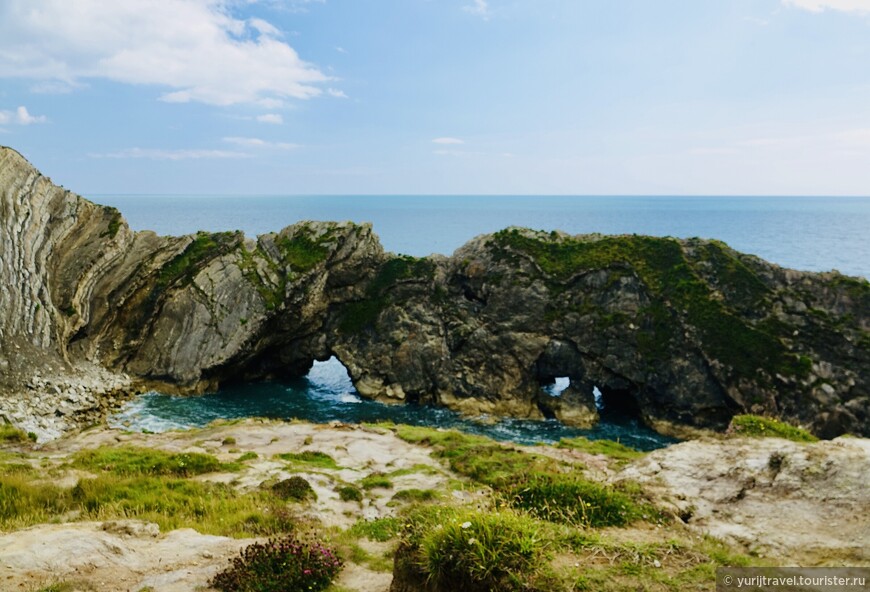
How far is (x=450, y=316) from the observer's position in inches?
2207

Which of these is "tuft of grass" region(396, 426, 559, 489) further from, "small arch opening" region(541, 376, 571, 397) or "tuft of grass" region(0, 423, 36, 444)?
"small arch opening" region(541, 376, 571, 397)

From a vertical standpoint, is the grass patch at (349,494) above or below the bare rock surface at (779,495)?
below

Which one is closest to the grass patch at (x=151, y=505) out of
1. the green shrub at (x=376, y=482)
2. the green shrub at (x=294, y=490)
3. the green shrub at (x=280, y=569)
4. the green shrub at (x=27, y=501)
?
the green shrub at (x=27, y=501)

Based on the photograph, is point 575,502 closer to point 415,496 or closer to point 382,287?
point 415,496

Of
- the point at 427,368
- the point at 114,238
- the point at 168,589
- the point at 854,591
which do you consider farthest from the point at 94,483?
the point at 114,238

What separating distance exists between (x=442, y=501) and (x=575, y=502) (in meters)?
5.98

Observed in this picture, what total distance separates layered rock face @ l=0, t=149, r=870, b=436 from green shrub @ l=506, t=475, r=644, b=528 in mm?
35138

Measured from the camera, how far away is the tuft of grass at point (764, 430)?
2266 cm

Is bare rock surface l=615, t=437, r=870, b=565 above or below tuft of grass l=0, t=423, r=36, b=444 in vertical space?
above

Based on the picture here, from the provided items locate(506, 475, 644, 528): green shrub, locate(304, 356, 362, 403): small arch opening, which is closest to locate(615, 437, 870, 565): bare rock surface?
locate(506, 475, 644, 528): green shrub

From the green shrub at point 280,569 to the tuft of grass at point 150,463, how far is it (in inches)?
493

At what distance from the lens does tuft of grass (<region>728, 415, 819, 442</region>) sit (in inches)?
892

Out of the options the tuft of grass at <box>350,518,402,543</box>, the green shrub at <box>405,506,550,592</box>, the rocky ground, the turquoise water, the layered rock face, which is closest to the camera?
the green shrub at <box>405,506,550,592</box>

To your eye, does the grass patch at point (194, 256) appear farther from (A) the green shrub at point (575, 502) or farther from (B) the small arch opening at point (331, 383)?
(A) the green shrub at point (575, 502)
